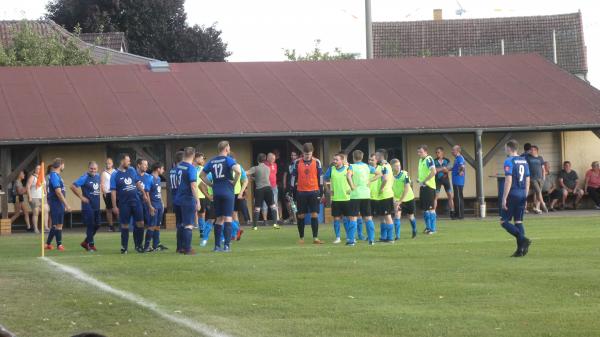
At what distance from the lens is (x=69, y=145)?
32.3 meters

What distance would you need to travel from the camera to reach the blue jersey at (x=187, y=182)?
19484 mm

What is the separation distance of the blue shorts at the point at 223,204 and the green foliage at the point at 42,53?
29236 mm

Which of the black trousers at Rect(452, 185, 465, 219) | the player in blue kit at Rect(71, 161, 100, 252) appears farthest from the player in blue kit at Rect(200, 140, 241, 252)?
the black trousers at Rect(452, 185, 465, 219)

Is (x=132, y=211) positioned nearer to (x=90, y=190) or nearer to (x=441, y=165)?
(x=90, y=190)

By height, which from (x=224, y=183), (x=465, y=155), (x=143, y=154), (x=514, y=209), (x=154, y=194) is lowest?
(x=514, y=209)

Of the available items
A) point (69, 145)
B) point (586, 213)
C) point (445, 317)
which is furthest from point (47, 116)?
point (445, 317)

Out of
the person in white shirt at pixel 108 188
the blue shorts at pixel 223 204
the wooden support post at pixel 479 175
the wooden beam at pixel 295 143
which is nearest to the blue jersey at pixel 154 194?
the blue shorts at pixel 223 204

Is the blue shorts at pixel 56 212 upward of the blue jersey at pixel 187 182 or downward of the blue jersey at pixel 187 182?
downward

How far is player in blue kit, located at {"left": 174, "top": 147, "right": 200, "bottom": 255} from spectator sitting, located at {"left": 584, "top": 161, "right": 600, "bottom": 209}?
17.8 m

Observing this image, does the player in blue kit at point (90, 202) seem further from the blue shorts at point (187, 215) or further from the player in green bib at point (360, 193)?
the player in green bib at point (360, 193)

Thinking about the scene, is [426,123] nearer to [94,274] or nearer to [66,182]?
[66,182]

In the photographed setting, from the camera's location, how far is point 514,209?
17.5m

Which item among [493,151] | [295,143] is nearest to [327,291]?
[295,143]

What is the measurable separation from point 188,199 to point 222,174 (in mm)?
727
